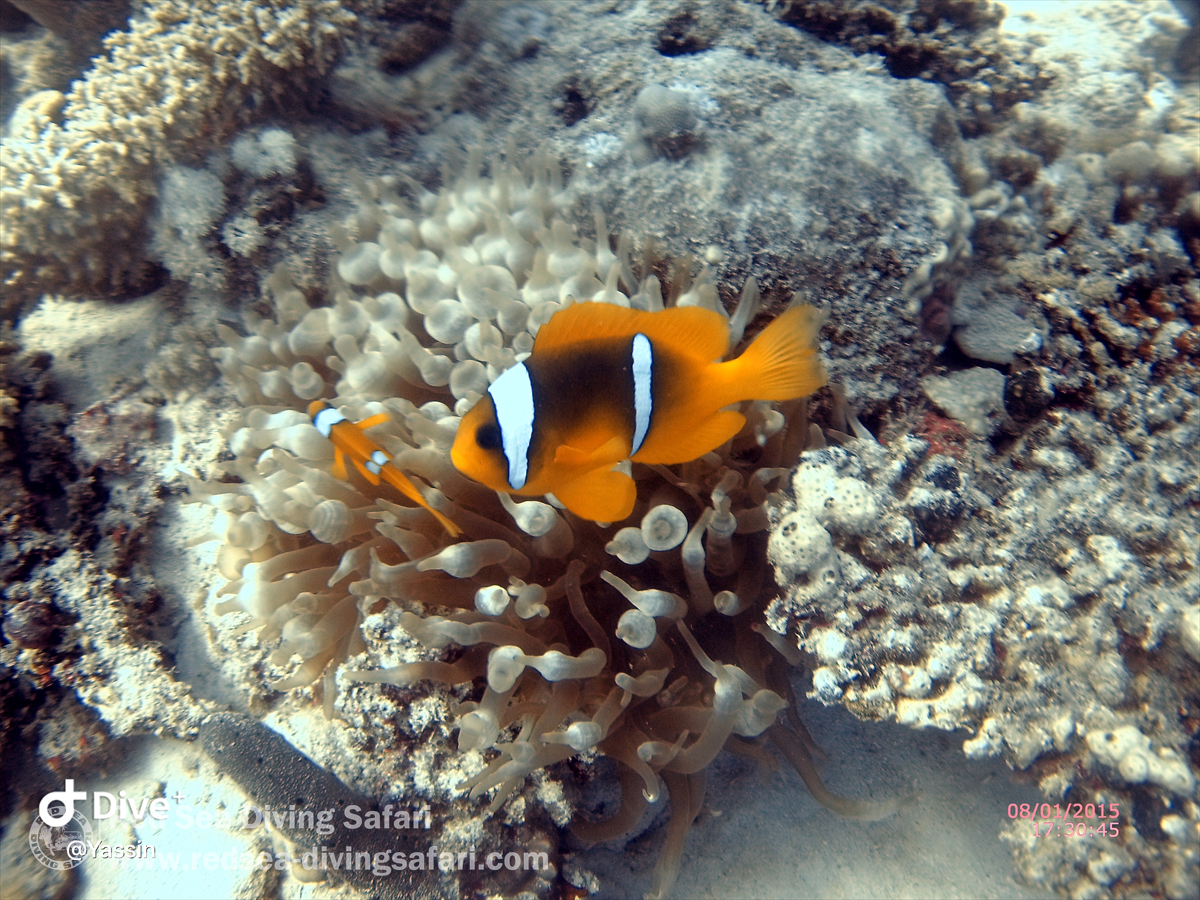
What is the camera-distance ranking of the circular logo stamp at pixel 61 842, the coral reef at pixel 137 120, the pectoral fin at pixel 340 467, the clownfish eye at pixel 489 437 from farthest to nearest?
the coral reef at pixel 137 120
the circular logo stamp at pixel 61 842
the pectoral fin at pixel 340 467
the clownfish eye at pixel 489 437

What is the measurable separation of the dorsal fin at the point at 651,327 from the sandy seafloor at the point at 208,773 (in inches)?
47.3

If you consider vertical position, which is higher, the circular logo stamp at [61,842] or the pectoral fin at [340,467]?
the pectoral fin at [340,467]

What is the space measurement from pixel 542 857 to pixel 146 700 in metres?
1.35

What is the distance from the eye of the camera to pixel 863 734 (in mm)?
1967

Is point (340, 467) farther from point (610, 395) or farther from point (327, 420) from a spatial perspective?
point (610, 395)

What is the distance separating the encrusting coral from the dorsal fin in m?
0.40

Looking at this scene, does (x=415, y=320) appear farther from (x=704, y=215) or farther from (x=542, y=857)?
(x=542, y=857)

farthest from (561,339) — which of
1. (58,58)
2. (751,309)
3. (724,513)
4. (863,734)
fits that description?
(58,58)

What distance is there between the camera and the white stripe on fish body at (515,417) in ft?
4.09

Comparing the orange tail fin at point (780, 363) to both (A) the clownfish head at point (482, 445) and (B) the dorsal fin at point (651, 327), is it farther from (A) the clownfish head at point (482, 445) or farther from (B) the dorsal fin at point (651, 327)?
(A) the clownfish head at point (482, 445)

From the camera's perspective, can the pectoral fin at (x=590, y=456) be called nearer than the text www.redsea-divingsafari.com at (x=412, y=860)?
Yes
